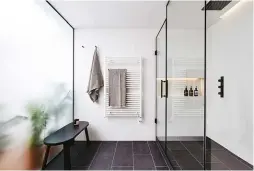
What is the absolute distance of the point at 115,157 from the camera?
8.42 ft

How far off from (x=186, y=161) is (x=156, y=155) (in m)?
0.63

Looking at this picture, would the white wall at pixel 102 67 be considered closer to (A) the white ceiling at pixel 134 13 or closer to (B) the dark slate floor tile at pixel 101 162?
(A) the white ceiling at pixel 134 13

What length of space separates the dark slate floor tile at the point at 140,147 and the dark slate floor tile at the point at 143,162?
7.3 inches

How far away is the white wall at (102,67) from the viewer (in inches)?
130

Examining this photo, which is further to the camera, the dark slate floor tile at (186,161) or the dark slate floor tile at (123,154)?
the dark slate floor tile at (123,154)

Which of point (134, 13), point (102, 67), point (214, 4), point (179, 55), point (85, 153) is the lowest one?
point (85, 153)

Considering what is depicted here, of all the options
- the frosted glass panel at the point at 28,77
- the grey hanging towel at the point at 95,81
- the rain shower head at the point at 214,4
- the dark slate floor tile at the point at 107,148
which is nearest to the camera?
the frosted glass panel at the point at 28,77

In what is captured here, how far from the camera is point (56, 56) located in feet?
8.44

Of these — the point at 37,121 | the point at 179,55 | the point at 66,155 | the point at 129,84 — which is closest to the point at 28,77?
the point at 37,121

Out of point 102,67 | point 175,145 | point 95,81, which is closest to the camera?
point 175,145

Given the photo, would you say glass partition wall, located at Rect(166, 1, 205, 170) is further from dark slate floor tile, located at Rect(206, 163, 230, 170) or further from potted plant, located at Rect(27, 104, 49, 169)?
potted plant, located at Rect(27, 104, 49, 169)

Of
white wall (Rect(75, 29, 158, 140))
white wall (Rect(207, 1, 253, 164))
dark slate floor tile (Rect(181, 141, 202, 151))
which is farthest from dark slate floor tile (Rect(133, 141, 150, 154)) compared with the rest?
white wall (Rect(207, 1, 253, 164))

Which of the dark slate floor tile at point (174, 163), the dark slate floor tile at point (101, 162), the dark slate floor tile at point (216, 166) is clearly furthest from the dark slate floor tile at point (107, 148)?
the dark slate floor tile at point (216, 166)

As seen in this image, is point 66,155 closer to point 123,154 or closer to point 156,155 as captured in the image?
point 123,154
